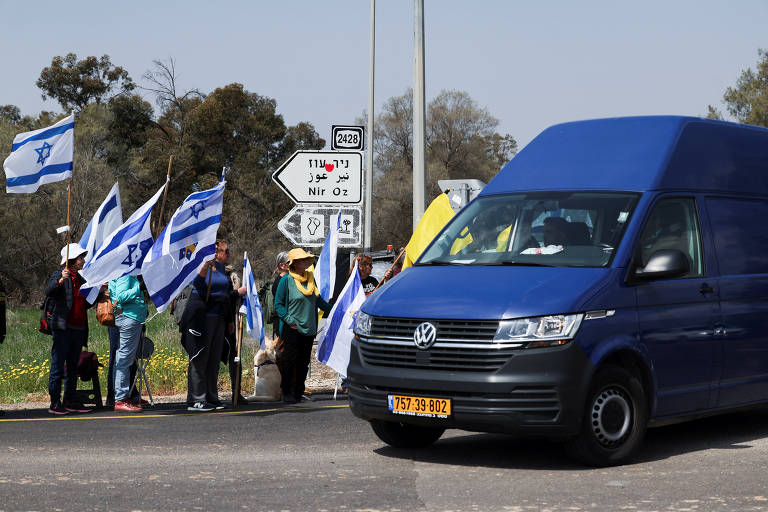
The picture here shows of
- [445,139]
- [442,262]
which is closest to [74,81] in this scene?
[445,139]

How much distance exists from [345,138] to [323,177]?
0.67 m

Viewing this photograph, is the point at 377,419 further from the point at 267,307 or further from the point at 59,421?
the point at 267,307

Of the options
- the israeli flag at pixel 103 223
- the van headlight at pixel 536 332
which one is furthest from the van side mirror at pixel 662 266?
the israeli flag at pixel 103 223

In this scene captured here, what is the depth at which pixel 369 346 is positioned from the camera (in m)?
8.80

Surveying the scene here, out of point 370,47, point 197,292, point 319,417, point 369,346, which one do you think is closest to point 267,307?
point 197,292

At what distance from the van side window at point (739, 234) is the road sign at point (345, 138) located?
725 centimetres

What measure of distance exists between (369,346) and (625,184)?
93.4 inches

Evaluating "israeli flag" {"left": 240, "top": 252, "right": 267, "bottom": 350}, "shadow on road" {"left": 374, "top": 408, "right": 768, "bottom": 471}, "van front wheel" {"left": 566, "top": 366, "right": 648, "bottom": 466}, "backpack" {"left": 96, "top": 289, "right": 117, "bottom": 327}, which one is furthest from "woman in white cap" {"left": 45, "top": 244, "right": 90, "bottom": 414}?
"van front wheel" {"left": 566, "top": 366, "right": 648, "bottom": 466}

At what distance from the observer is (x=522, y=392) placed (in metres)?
8.04

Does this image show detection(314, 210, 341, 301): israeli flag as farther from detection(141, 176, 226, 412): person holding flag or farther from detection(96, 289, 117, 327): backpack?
detection(96, 289, 117, 327): backpack

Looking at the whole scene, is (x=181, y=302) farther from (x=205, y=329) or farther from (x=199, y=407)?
(x=199, y=407)

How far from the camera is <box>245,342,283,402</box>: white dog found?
556 inches

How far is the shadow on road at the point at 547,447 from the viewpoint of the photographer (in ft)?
29.1

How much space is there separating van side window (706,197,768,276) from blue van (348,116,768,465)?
0.06ft
